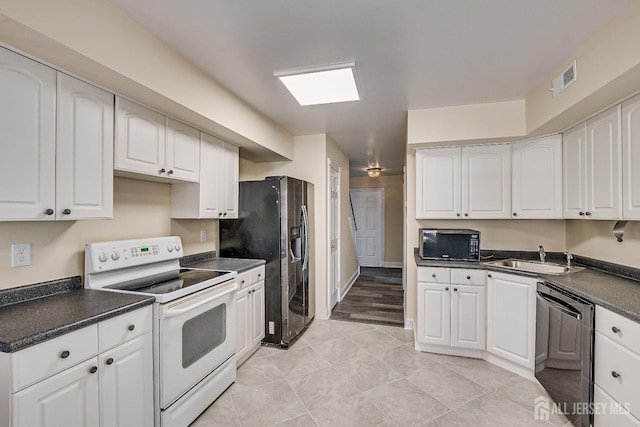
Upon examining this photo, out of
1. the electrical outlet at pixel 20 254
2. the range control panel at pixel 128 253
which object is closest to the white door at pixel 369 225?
the range control panel at pixel 128 253

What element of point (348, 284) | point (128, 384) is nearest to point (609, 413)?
point (128, 384)

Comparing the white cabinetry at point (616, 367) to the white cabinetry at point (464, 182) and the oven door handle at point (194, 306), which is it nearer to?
the white cabinetry at point (464, 182)

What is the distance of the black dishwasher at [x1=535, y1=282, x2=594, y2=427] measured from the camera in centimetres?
177

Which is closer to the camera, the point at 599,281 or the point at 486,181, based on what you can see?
the point at 599,281

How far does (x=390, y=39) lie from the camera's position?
1.84m

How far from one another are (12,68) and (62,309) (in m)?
1.16

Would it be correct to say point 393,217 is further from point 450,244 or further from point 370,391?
point 370,391

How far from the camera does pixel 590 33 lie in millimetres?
1750

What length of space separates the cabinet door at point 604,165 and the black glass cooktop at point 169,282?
2.89 meters

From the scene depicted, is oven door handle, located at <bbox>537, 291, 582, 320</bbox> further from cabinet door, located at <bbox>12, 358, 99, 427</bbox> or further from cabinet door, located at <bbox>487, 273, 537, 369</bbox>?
cabinet door, located at <bbox>12, 358, 99, 427</bbox>

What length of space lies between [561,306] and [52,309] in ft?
10.0

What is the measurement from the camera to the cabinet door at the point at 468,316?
273cm

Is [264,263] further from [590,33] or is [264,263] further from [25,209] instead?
[590,33]

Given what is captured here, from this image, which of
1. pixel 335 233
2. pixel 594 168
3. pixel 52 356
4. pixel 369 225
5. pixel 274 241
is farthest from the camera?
pixel 369 225
